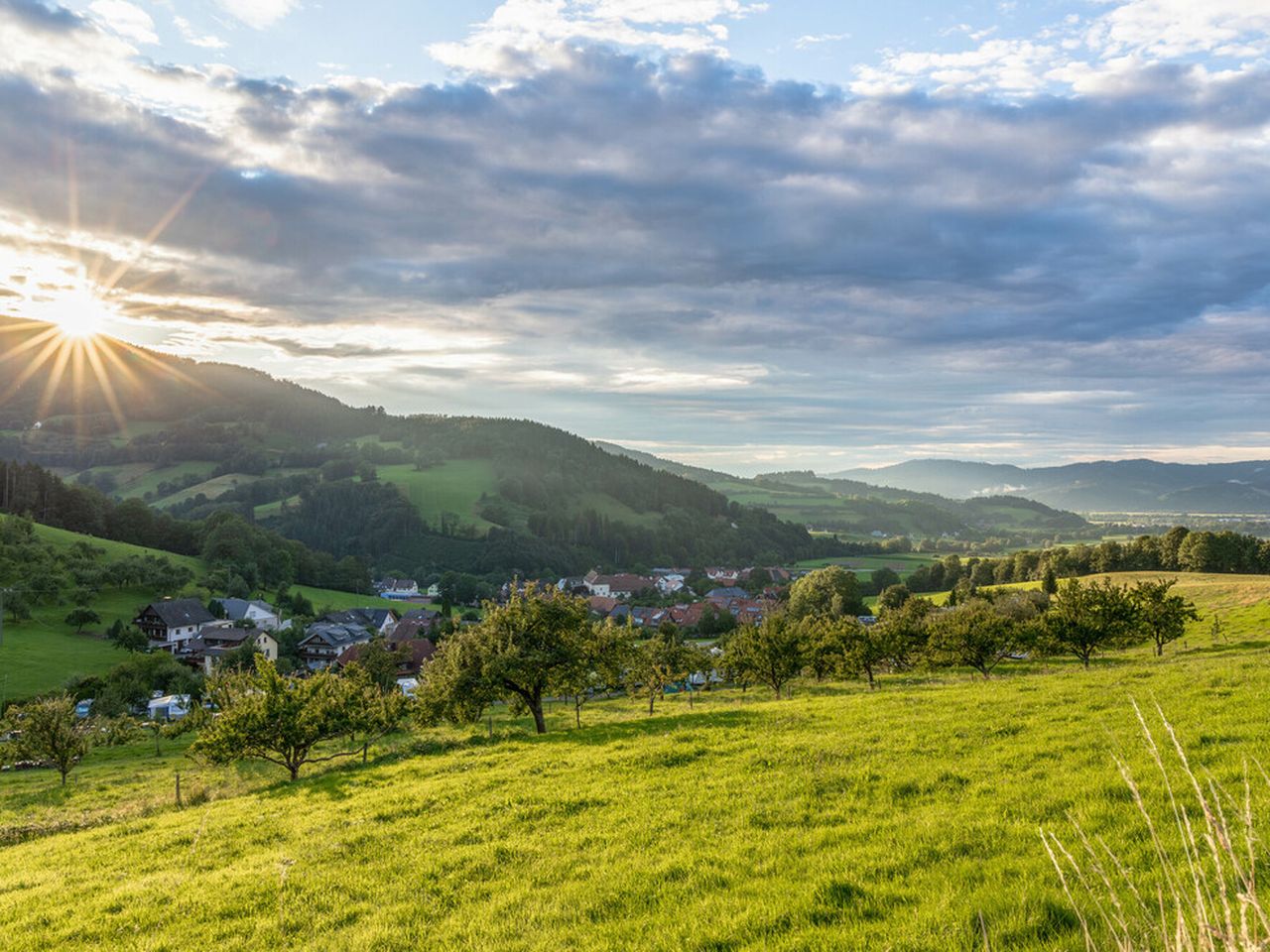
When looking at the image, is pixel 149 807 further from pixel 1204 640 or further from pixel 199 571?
pixel 199 571

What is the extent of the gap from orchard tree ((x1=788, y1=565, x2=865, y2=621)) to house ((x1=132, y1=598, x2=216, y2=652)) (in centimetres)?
9971

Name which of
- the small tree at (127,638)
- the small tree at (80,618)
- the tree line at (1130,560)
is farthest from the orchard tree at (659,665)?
the small tree at (80,618)

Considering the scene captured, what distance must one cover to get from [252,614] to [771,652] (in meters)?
110

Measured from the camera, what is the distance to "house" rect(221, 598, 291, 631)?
404 ft

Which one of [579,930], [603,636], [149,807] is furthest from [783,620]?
[579,930]

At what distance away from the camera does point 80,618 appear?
9719 centimetres

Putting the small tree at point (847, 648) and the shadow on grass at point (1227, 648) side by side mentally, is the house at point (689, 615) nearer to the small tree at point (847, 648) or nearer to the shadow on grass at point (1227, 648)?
the small tree at point (847, 648)

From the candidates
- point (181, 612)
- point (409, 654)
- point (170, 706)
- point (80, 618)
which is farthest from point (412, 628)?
point (170, 706)

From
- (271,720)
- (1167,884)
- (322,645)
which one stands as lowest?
(322,645)

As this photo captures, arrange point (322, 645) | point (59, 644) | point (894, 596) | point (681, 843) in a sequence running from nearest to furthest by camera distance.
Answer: point (681, 843), point (59, 644), point (322, 645), point (894, 596)

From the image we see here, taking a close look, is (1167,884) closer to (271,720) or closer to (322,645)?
(271,720)

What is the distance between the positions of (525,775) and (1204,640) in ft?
213

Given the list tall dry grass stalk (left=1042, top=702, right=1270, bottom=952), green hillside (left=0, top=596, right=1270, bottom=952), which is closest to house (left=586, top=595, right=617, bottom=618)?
green hillside (left=0, top=596, right=1270, bottom=952)

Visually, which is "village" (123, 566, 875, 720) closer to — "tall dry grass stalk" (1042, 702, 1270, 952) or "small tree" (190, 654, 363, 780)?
"small tree" (190, 654, 363, 780)
